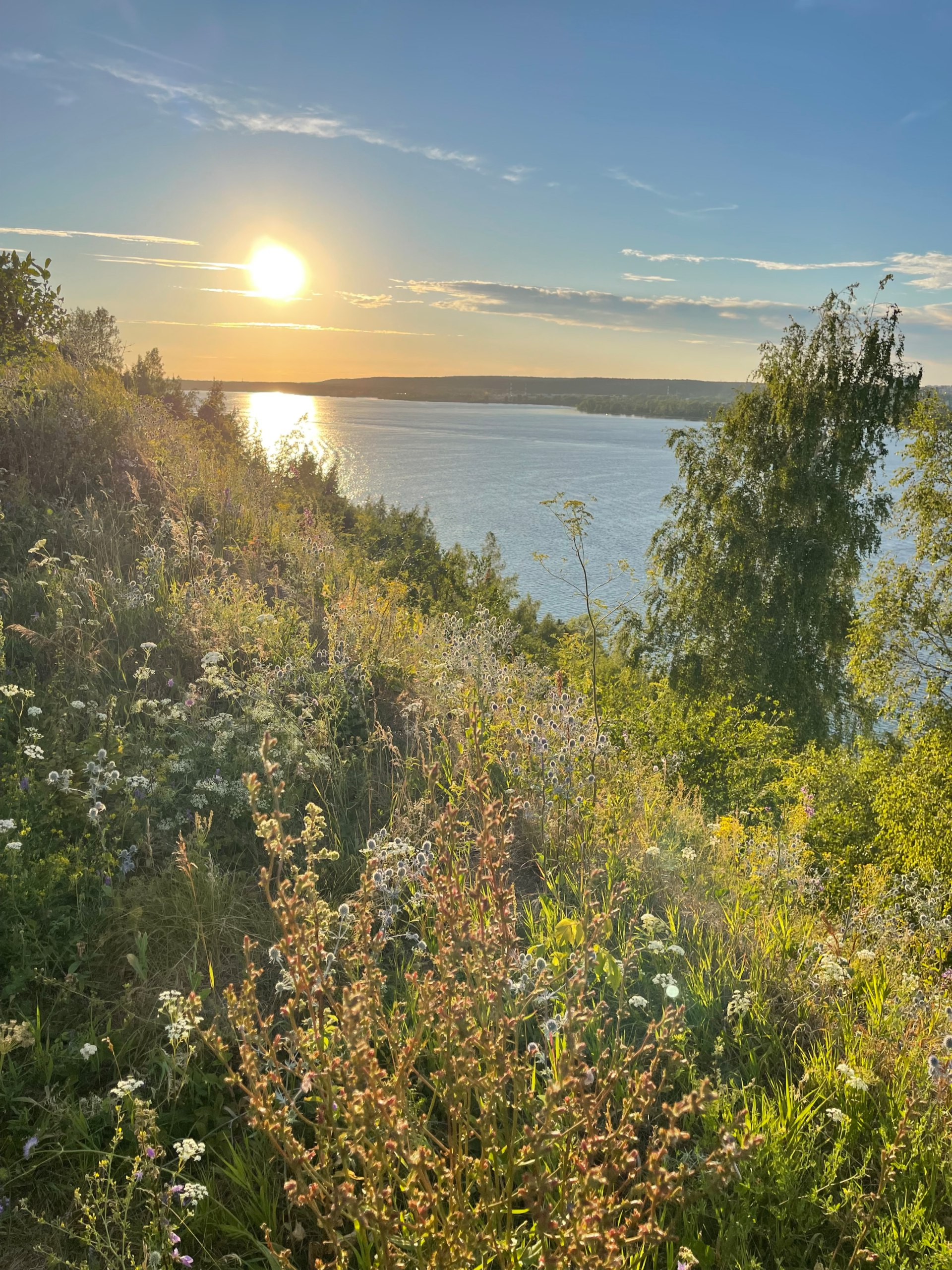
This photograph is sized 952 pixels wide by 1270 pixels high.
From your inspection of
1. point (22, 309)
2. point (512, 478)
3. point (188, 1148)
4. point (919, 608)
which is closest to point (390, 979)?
point (188, 1148)

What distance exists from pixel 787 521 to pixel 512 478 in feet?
152

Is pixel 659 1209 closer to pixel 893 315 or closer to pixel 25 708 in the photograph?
pixel 25 708

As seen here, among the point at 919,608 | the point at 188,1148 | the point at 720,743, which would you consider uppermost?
Result: the point at 919,608

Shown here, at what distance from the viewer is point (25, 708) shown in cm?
421

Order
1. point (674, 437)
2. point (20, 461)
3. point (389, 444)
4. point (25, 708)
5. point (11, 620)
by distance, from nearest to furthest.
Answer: point (25, 708) → point (11, 620) → point (20, 461) → point (674, 437) → point (389, 444)

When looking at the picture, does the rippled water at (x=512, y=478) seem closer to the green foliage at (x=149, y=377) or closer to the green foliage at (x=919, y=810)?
the green foliage at (x=149, y=377)

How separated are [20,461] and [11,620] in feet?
10.9

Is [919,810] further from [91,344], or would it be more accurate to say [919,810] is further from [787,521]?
[91,344]

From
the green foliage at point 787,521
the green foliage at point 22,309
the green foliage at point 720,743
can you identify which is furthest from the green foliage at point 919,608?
the green foliage at point 22,309

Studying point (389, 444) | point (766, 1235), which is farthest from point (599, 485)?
point (766, 1235)

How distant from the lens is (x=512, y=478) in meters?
68.0

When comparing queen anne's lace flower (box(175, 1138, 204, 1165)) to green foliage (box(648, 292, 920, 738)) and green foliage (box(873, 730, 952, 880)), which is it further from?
green foliage (box(648, 292, 920, 738))

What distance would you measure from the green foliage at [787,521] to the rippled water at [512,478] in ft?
12.4

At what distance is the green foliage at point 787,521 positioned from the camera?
2283cm
